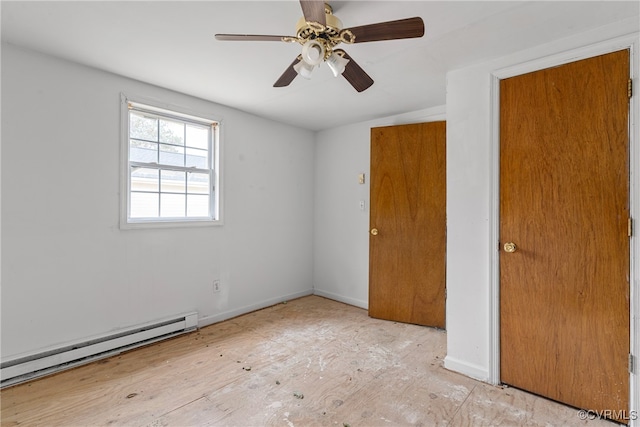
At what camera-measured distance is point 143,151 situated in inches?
107

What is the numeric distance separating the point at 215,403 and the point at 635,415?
2.34m

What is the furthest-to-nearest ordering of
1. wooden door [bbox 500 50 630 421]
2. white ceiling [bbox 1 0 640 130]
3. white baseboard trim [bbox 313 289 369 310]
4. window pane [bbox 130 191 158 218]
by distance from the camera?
white baseboard trim [bbox 313 289 369 310] → window pane [bbox 130 191 158 218] → wooden door [bbox 500 50 630 421] → white ceiling [bbox 1 0 640 130]

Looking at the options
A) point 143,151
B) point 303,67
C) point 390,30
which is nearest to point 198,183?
point 143,151

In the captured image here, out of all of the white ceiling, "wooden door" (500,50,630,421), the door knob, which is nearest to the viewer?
the white ceiling

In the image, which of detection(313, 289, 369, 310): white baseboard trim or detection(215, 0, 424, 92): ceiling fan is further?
detection(313, 289, 369, 310): white baseboard trim

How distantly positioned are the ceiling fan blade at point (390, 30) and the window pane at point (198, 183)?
85.6 inches

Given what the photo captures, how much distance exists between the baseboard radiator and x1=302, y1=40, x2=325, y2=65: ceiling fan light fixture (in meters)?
2.52

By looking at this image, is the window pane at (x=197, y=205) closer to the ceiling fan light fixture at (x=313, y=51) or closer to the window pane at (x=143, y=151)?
the window pane at (x=143, y=151)

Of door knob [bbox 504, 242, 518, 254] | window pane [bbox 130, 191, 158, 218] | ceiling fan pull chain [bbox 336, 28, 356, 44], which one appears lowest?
door knob [bbox 504, 242, 518, 254]

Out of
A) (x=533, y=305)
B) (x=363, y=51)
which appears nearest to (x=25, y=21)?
(x=363, y=51)

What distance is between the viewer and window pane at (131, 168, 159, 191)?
2658mm

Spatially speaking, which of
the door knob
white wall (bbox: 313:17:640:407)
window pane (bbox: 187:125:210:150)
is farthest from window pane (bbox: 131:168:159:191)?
the door knob

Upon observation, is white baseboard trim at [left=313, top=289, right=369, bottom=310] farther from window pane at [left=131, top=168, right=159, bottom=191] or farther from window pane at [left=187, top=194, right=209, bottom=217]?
window pane at [left=131, top=168, right=159, bottom=191]

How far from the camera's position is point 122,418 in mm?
1735
